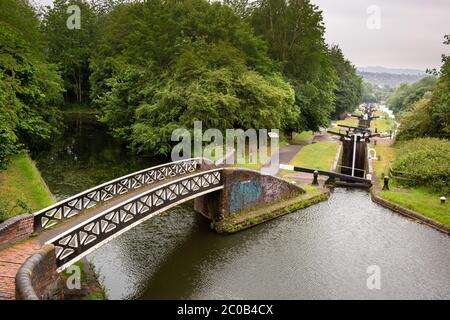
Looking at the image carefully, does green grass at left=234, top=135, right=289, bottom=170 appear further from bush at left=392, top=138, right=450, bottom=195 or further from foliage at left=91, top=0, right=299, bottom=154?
bush at left=392, top=138, right=450, bottom=195

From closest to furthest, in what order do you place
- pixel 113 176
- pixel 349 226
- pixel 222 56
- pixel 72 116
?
1. pixel 349 226
2. pixel 113 176
3. pixel 222 56
4. pixel 72 116

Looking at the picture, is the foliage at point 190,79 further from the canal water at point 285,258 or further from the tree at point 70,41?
the tree at point 70,41

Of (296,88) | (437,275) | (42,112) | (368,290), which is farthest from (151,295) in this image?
(296,88)

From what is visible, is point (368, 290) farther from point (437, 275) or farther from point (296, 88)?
point (296, 88)

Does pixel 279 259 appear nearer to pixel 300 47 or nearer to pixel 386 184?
pixel 386 184

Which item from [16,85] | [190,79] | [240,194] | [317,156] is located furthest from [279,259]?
[317,156]

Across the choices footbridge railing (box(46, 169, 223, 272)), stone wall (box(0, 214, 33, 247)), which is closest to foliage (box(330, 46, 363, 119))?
footbridge railing (box(46, 169, 223, 272))
